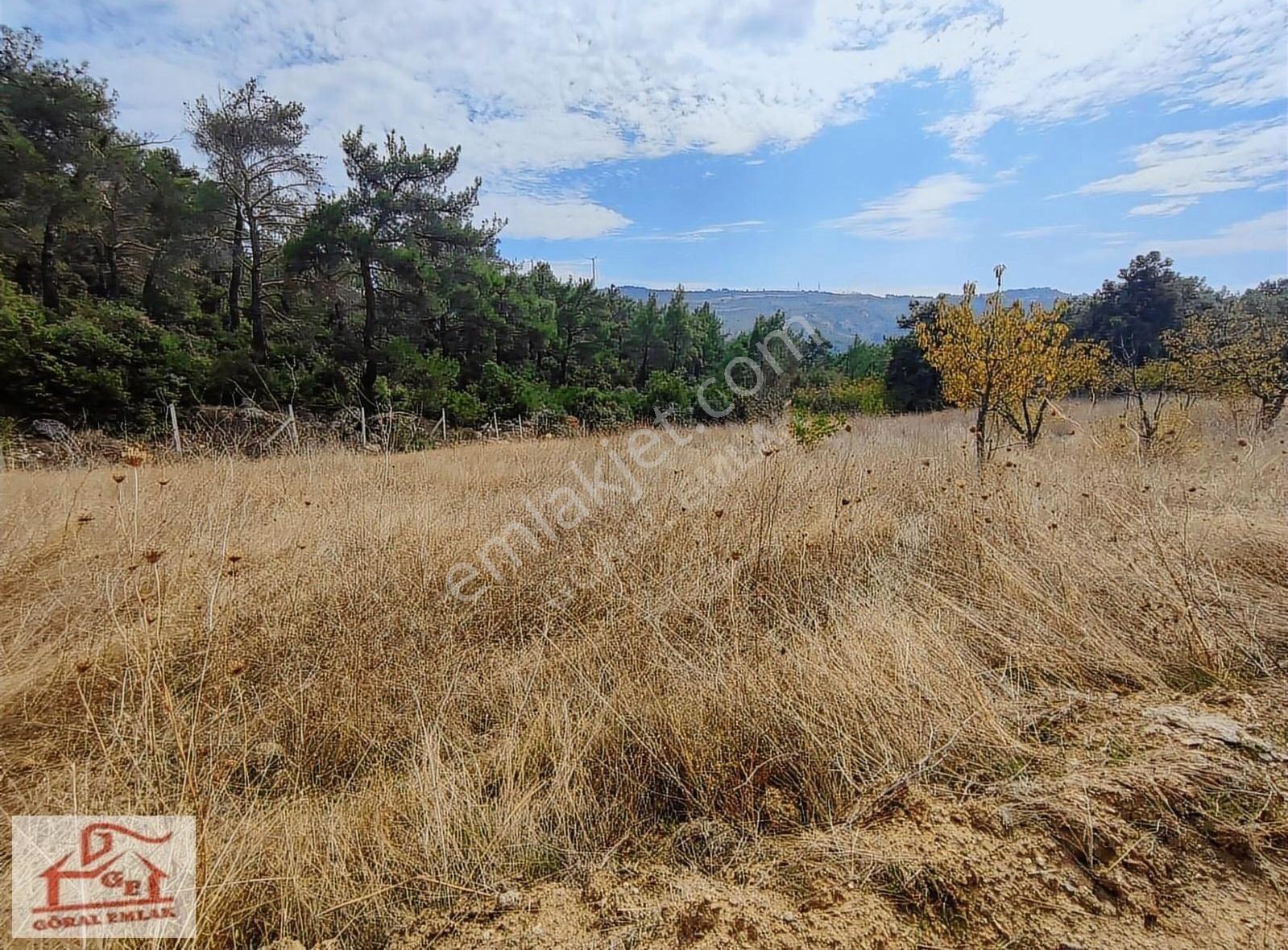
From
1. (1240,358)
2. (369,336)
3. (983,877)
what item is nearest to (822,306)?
(369,336)

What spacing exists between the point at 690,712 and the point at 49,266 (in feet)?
73.9

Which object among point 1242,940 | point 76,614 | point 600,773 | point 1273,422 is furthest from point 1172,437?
point 76,614

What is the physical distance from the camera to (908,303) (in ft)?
64.5

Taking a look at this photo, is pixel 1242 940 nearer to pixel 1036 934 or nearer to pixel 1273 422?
pixel 1036 934

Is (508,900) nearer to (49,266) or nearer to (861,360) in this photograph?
(49,266)

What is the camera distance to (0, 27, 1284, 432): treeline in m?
13.0

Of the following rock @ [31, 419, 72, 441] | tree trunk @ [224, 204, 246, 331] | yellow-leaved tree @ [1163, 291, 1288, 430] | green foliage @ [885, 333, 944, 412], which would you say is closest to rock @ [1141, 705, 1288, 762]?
yellow-leaved tree @ [1163, 291, 1288, 430]

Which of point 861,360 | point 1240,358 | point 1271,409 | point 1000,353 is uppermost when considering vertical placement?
point 861,360

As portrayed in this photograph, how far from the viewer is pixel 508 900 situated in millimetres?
1140

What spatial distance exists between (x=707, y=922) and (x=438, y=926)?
0.57m

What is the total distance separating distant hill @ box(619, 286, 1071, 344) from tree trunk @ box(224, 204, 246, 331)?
1976 cm

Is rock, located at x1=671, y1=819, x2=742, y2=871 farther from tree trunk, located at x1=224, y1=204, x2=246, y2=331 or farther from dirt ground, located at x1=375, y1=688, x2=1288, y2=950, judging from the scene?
tree trunk, located at x1=224, y1=204, x2=246, y2=331

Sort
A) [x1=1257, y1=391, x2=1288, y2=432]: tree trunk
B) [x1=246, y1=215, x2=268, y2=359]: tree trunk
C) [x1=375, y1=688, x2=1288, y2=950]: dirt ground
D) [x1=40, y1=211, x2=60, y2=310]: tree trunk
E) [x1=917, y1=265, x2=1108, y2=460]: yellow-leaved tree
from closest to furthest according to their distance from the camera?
[x1=375, y1=688, x2=1288, y2=950]: dirt ground → [x1=917, y1=265, x2=1108, y2=460]: yellow-leaved tree → [x1=1257, y1=391, x2=1288, y2=432]: tree trunk → [x1=40, y1=211, x2=60, y2=310]: tree trunk → [x1=246, y1=215, x2=268, y2=359]: tree trunk

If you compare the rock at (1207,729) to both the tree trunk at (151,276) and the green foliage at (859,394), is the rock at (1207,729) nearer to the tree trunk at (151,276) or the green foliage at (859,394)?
the green foliage at (859,394)
